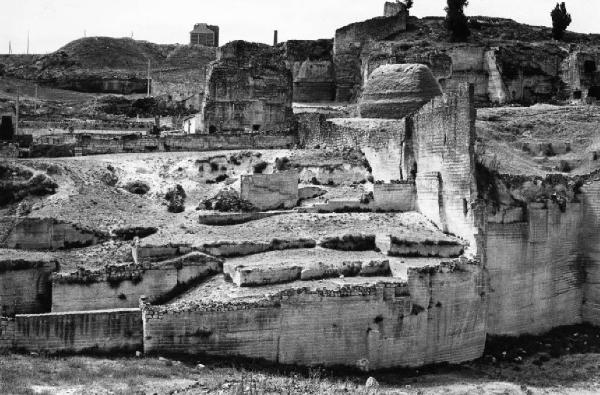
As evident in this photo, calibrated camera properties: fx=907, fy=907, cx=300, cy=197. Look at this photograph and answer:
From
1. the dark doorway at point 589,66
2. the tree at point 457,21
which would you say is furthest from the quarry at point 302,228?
the tree at point 457,21

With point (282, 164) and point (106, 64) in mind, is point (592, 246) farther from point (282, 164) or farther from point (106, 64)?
point (106, 64)

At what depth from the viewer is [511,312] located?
21438 mm

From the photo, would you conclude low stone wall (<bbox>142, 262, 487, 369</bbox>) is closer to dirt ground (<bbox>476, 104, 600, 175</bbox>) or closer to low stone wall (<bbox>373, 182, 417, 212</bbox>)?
low stone wall (<bbox>373, 182, 417, 212</bbox>)

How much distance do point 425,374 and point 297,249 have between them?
3.93 meters

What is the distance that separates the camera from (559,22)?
4856 cm

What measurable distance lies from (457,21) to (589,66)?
Result: 27.3ft

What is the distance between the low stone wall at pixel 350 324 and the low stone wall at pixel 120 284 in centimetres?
129

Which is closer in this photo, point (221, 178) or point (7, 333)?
point (7, 333)

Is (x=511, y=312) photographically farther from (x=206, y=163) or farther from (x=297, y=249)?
(x=206, y=163)

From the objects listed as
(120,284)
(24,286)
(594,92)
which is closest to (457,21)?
(594,92)

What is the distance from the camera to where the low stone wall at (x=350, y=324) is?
17172 mm

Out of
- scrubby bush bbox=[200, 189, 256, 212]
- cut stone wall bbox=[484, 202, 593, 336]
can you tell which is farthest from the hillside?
cut stone wall bbox=[484, 202, 593, 336]

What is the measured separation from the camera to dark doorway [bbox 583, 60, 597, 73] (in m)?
41.3

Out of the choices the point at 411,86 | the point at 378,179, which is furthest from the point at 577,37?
the point at 378,179
